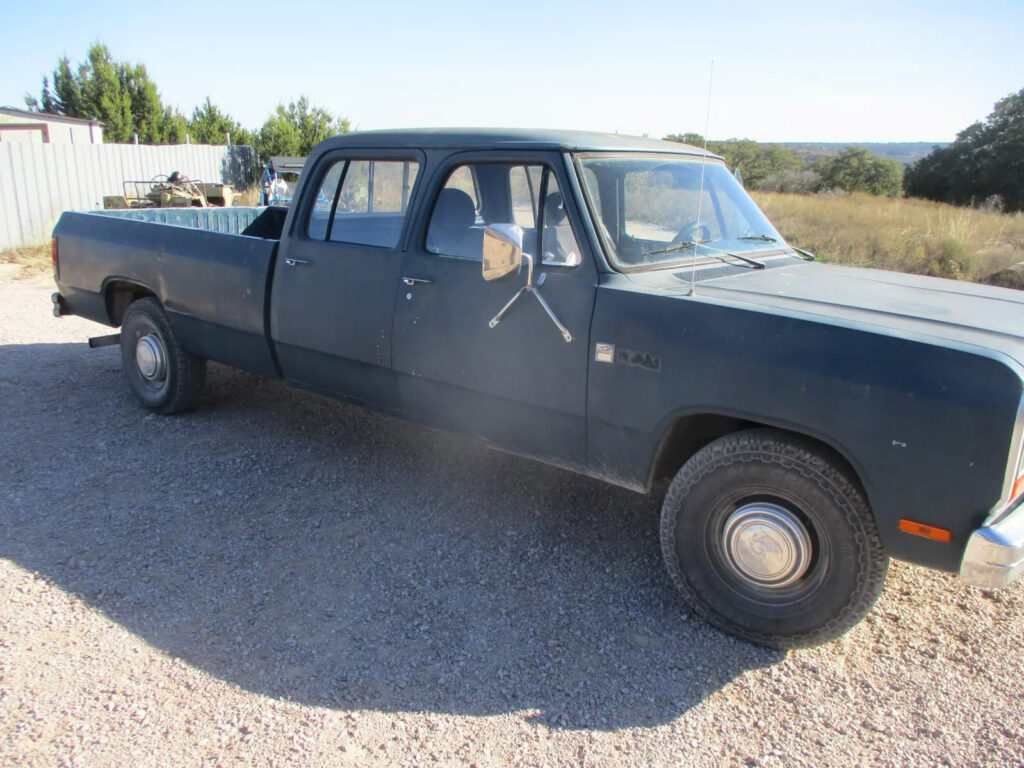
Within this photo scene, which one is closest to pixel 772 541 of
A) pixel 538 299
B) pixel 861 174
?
pixel 538 299

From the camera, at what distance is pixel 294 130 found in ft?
99.5

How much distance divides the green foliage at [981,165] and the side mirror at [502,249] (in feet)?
90.1

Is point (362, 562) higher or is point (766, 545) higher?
point (766, 545)

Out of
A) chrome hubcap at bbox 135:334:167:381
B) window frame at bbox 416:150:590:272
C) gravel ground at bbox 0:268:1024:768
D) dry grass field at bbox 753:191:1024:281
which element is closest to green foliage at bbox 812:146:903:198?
dry grass field at bbox 753:191:1024:281

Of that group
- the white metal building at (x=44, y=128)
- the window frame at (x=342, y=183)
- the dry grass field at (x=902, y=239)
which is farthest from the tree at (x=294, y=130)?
the window frame at (x=342, y=183)

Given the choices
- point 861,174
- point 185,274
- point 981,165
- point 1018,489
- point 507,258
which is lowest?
point 1018,489

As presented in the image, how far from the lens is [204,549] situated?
3758 millimetres

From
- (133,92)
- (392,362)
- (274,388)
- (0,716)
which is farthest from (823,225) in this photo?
(133,92)

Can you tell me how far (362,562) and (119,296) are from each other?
3.33 m

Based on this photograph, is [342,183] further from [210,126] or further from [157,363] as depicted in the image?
[210,126]

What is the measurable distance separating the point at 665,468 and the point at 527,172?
151cm

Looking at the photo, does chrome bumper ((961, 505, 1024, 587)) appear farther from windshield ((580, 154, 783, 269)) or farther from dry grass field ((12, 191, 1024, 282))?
dry grass field ((12, 191, 1024, 282))

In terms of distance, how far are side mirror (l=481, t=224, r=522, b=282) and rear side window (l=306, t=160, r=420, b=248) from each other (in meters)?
1.06

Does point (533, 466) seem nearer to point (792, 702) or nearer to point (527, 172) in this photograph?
point (527, 172)
